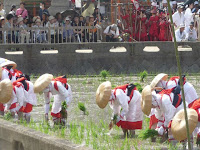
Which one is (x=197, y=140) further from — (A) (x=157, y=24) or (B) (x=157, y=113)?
(A) (x=157, y=24)

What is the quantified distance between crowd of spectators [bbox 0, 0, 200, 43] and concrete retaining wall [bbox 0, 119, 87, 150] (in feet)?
38.3

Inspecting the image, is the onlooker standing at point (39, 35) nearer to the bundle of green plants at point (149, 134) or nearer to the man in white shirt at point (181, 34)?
the man in white shirt at point (181, 34)

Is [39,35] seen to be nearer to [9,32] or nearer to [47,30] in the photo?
[47,30]

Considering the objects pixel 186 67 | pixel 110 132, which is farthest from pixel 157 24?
pixel 110 132

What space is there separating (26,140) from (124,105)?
7.75ft

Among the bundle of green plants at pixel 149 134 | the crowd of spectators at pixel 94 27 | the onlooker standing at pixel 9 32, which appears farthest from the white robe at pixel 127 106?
the onlooker standing at pixel 9 32

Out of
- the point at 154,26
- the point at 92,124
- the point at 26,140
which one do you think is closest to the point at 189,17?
the point at 154,26

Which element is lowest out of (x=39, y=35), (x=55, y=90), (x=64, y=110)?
(x=64, y=110)

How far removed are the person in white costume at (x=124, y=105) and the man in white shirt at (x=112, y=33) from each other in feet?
35.9

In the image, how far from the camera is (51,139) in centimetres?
→ 754

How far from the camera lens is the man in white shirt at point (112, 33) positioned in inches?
830

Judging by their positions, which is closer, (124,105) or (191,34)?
(124,105)

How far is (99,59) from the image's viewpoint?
65.4 feet

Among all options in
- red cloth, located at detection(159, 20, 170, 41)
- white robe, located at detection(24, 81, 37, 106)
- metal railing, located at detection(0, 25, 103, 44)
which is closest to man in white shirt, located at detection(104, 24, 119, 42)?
metal railing, located at detection(0, 25, 103, 44)
